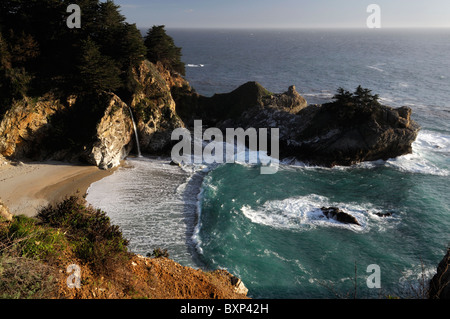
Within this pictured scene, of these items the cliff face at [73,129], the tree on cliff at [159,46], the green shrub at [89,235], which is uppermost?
the tree on cliff at [159,46]

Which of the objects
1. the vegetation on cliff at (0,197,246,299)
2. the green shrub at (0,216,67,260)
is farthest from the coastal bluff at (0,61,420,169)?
the green shrub at (0,216,67,260)

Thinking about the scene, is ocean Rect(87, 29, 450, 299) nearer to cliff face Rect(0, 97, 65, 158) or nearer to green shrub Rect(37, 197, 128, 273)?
green shrub Rect(37, 197, 128, 273)

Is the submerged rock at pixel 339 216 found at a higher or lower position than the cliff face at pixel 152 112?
lower

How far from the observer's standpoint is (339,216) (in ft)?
70.7

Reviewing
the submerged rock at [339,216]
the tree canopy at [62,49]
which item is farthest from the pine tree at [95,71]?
the submerged rock at [339,216]

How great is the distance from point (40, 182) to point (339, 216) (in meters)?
22.6

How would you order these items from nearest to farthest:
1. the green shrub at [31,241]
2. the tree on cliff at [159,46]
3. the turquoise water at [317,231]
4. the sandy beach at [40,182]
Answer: the green shrub at [31,241] < the turquoise water at [317,231] < the sandy beach at [40,182] < the tree on cliff at [159,46]

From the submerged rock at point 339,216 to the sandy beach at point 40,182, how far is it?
17.6 m

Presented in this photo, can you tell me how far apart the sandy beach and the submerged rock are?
57.7ft

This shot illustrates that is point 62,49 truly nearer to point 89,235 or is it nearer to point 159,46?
point 159,46

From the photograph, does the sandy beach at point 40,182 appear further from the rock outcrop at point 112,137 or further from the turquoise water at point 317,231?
the turquoise water at point 317,231

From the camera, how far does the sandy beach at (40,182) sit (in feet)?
68.3

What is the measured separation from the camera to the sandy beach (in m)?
20.8
